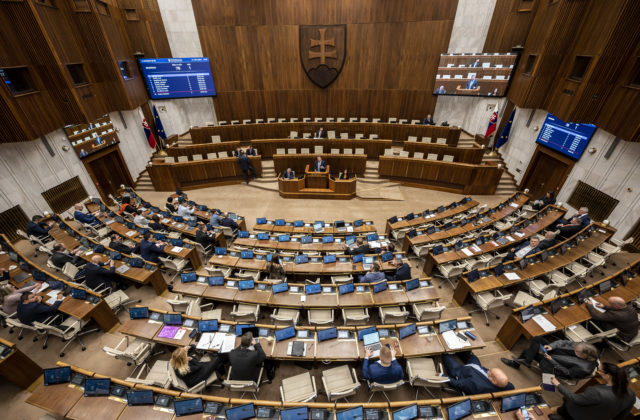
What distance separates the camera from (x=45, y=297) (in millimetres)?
6066

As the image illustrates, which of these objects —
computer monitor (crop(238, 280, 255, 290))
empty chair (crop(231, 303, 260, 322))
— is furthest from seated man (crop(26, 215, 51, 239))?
empty chair (crop(231, 303, 260, 322))

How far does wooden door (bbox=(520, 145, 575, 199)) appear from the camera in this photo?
1034 cm

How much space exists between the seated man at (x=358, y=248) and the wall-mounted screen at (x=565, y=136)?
893cm

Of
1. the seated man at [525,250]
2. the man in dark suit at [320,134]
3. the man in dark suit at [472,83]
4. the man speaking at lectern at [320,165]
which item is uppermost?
the man in dark suit at [472,83]

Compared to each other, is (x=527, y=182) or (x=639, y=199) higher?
(x=639, y=199)

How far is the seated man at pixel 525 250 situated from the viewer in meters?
7.16

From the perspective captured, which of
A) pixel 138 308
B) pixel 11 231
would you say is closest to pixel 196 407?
pixel 138 308

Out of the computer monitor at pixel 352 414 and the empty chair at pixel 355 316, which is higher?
the computer monitor at pixel 352 414

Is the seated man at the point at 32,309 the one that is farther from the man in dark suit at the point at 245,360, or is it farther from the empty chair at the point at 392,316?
the empty chair at the point at 392,316

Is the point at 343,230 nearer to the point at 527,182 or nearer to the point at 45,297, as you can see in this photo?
the point at 45,297

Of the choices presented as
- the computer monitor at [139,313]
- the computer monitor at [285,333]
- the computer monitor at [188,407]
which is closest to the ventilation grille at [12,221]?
the computer monitor at [139,313]

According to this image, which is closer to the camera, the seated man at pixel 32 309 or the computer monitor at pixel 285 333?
the computer monitor at pixel 285 333

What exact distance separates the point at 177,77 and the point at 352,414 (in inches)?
676

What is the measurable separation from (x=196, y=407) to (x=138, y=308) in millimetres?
2560
